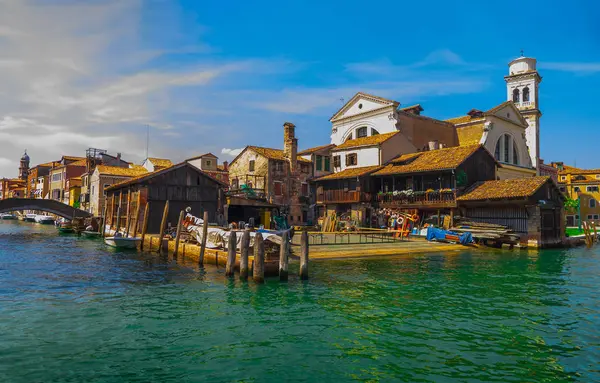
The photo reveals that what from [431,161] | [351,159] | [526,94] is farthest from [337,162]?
[526,94]

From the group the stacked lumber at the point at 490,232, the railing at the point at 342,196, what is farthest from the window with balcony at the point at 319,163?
the stacked lumber at the point at 490,232

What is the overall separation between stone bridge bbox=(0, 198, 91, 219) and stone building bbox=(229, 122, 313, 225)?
62.9ft

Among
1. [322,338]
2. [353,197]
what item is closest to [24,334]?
[322,338]

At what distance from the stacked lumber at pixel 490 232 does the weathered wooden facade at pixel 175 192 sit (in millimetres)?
17462

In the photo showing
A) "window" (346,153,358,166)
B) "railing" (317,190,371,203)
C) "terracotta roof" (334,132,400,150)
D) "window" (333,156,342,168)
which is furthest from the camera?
"window" (333,156,342,168)

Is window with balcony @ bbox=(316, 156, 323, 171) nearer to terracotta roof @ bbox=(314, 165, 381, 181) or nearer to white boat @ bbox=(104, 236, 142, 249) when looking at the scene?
terracotta roof @ bbox=(314, 165, 381, 181)

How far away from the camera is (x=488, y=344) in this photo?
898 centimetres

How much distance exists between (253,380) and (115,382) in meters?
2.22

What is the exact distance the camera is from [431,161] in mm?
34875

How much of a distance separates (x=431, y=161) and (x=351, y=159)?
9.81 meters

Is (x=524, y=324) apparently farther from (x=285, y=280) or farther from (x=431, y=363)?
(x=285, y=280)

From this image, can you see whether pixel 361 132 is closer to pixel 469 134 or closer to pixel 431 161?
pixel 469 134

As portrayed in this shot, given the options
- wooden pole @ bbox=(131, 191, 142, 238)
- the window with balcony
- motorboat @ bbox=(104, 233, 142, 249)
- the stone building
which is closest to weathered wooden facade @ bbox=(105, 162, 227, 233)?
wooden pole @ bbox=(131, 191, 142, 238)

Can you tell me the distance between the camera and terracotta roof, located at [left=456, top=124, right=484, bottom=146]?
4628 cm
